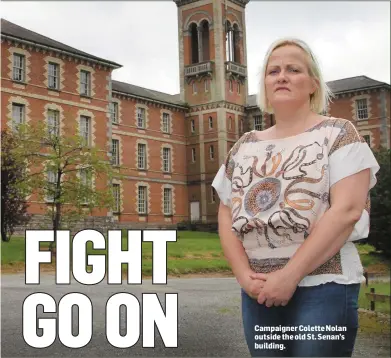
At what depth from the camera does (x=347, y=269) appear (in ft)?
7.80

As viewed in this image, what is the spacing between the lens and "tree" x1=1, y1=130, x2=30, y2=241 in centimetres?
2169

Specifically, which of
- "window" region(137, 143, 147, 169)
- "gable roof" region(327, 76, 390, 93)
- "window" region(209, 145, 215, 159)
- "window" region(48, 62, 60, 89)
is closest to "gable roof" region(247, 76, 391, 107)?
"gable roof" region(327, 76, 390, 93)

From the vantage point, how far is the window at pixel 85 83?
33.2 meters

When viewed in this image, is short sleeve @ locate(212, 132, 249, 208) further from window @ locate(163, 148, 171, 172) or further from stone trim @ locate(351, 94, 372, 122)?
stone trim @ locate(351, 94, 372, 122)

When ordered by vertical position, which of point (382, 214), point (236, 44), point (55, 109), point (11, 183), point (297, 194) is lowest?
point (297, 194)

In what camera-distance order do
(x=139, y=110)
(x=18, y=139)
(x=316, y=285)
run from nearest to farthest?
(x=316, y=285), (x=18, y=139), (x=139, y=110)

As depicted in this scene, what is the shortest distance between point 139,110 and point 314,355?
39.9 meters

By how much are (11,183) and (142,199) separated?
19.3 m

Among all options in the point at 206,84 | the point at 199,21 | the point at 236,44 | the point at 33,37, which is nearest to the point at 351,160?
the point at 33,37

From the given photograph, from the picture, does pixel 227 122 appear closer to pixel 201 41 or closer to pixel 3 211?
pixel 201 41

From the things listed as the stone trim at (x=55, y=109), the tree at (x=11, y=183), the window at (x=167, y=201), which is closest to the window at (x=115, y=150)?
the window at (x=167, y=201)

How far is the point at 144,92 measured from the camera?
143 ft

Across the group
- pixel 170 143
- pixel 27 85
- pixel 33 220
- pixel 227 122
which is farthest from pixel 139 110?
pixel 33 220

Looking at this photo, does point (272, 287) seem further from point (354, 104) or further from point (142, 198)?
point (354, 104)
